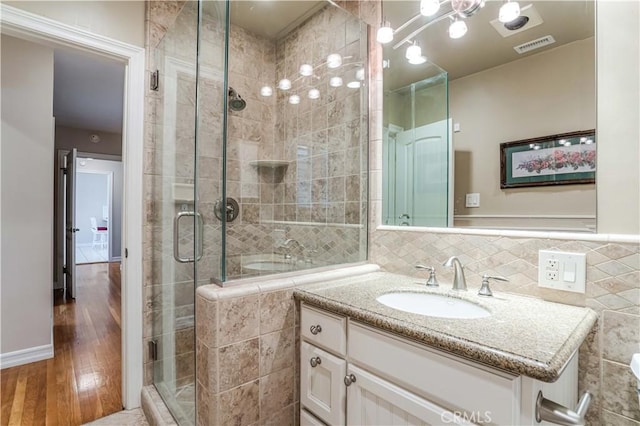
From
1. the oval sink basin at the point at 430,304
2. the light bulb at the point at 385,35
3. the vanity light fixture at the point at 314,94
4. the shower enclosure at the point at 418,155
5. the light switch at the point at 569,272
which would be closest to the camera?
the light switch at the point at 569,272

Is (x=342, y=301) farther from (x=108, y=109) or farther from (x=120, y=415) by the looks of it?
(x=108, y=109)

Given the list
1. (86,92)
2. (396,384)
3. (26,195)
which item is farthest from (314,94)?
(86,92)

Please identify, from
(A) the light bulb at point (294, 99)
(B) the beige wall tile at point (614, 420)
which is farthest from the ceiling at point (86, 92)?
(B) the beige wall tile at point (614, 420)

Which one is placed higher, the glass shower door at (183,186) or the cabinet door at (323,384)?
the glass shower door at (183,186)

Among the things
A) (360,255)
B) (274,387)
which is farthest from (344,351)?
(360,255)

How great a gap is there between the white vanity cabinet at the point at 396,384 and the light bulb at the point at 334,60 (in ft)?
5.18

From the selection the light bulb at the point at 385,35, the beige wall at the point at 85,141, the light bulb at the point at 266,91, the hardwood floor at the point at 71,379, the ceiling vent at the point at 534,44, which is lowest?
the hardwood floor at the point at 71,379

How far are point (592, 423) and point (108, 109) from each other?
5.50m

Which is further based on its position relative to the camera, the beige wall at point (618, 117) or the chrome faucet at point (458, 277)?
the chrome faucet at point (458, 277)

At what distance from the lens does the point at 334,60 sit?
204 centimetres

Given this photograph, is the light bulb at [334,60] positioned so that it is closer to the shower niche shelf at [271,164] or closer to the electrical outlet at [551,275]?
the shower niche shelf at [271,164]

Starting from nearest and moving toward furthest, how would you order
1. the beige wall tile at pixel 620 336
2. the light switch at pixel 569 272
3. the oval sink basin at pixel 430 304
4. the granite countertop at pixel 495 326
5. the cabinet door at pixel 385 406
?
the granite countertop at pixel 495 326 < the cabinet door at pixel 385 406 < the beige wall tile at pixel 620 336 < the light switch at pixel 569 272 < the oval sink basin at pixel 430 304

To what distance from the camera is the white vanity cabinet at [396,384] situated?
693mm

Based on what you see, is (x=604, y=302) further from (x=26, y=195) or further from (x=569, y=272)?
(x=26, y=195)
